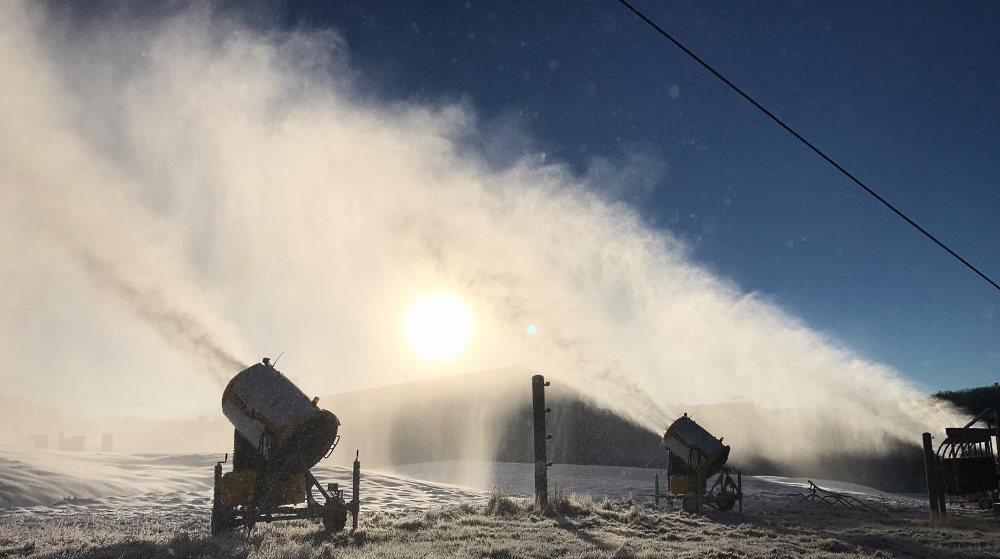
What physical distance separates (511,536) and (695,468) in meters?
10.5

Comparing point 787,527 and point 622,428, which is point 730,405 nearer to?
point 622,428

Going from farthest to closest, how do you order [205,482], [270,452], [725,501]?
1. [205,482]
2. [725,501]
3. [270,452]

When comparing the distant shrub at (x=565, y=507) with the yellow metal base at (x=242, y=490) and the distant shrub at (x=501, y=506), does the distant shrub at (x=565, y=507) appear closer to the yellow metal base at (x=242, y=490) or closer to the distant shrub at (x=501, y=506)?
the distant shrub at (x=501, y=506)

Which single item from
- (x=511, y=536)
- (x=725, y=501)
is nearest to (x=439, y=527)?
(x=511, y=536)

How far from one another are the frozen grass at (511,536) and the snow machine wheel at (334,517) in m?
0.39

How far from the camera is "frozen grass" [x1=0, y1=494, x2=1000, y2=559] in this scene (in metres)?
11.8

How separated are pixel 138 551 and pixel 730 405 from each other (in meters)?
43.0

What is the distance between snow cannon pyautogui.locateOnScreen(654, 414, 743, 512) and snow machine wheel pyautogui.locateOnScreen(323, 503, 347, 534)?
43.0ft

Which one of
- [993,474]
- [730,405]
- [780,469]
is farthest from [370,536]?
[730,405]

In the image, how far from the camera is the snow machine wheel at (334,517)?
570 inches

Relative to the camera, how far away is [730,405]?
46781mm

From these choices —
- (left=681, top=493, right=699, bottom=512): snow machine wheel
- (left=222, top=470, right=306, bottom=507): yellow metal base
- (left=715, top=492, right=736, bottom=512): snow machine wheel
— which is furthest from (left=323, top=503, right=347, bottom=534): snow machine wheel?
(left=715, top=492, right=736, bottom=512): snow machine wheel

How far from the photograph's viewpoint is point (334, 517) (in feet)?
47.6

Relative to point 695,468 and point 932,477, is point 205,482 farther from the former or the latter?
point 932,477
